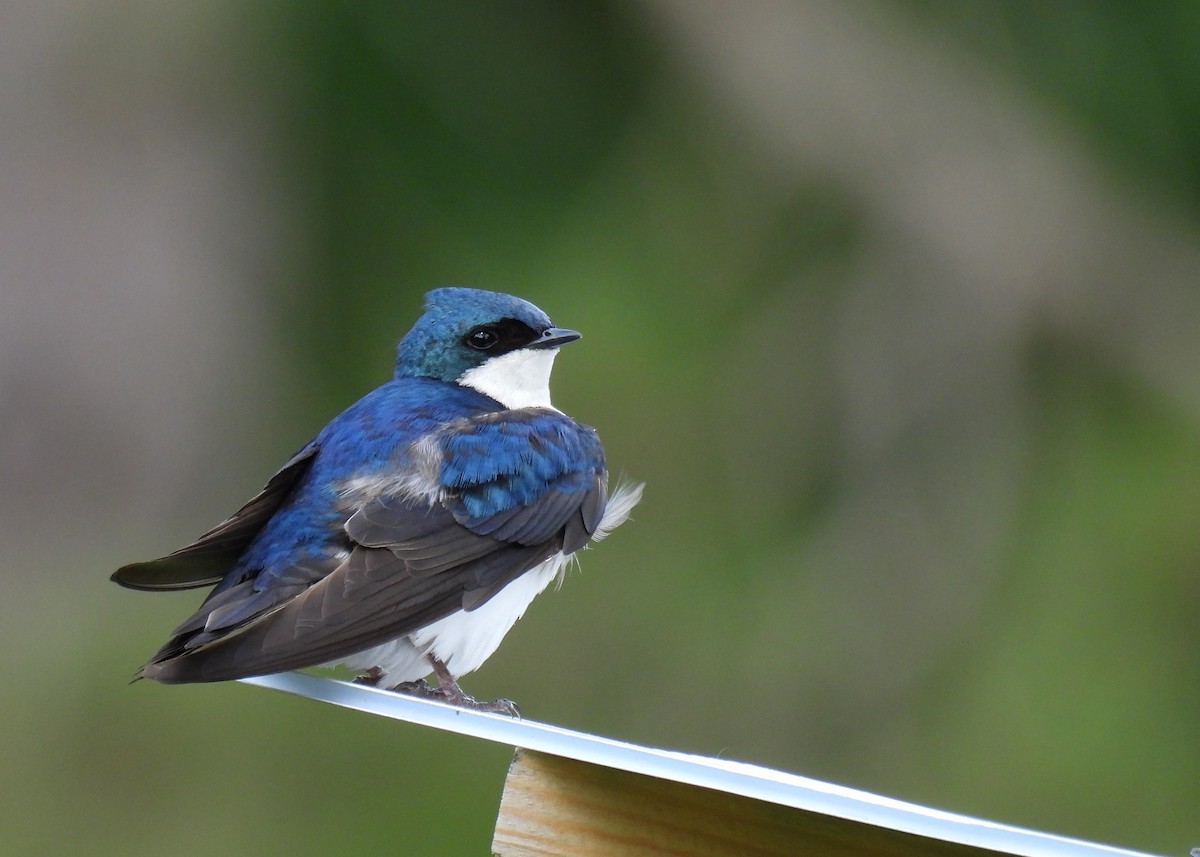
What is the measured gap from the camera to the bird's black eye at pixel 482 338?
2.54 m

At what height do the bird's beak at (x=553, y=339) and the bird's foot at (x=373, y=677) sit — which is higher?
the bird's beak at (x=553, y=339)

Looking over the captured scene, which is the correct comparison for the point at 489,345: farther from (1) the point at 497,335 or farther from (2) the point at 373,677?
(2) the point at 373,677

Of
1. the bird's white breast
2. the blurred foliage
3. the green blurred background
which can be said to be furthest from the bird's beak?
Result: the blurred foliage

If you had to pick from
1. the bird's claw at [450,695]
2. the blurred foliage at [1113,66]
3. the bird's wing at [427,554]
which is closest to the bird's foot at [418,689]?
the bird's claw at [450,695]

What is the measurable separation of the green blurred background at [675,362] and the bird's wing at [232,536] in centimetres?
195

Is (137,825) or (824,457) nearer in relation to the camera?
(137,825)

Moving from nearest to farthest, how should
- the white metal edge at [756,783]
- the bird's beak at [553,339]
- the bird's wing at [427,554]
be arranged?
the white metal edge at [756,783] → the bird's wing at [427,554] → the bird's beak at [553,339]

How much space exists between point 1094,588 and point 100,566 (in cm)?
270

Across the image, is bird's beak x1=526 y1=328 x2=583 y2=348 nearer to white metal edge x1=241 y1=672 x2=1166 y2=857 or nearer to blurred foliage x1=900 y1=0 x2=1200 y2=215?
white metal edge x1=241 y1=672 x2=1166 y2=857


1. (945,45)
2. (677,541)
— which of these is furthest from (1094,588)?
(945,45)

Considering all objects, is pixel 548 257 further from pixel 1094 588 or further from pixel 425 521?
pixel 425 521

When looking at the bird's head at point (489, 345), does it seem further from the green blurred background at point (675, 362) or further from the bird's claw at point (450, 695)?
the green blurred background at point (675, 362)

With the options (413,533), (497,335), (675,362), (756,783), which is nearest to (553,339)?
(497,335)

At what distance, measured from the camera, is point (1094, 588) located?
13.1 ft
